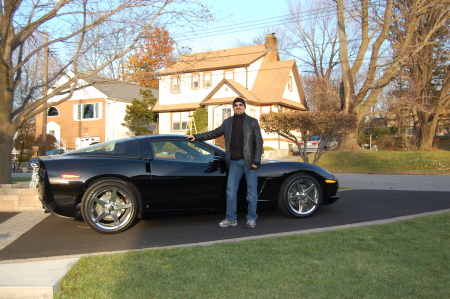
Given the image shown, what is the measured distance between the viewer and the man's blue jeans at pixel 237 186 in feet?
19.3

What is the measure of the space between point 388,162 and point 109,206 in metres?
16.0

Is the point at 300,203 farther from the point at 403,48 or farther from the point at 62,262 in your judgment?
the point at 403,48

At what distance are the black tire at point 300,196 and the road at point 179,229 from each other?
141 millimetres

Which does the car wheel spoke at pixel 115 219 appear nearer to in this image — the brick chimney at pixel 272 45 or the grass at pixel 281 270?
the grass at pixel 281 270

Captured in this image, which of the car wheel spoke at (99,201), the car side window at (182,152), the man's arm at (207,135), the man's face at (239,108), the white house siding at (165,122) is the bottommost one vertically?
the car wheel spoke at (99,201)

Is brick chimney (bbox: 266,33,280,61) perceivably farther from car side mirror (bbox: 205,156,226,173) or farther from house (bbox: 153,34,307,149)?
car side mirror (bbox: 205,156,226,173)

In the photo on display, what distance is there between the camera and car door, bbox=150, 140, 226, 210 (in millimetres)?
5934

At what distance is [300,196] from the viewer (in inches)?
254

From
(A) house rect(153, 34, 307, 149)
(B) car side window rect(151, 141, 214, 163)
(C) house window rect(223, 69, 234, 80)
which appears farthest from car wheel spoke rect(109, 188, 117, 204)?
(C) house window rect(223, 69, 234, 80)

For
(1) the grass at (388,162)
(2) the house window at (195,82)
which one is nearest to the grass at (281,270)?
(1) the grass at (388,162)

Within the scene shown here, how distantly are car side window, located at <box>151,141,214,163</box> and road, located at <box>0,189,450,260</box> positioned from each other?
85 centimetres

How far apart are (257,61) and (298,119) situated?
22.5 m

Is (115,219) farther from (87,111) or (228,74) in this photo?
(87,111)

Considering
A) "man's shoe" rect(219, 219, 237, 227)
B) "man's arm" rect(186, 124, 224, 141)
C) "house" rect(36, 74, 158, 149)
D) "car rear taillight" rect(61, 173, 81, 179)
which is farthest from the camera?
"house" rect(36, 74, 158, 149)
